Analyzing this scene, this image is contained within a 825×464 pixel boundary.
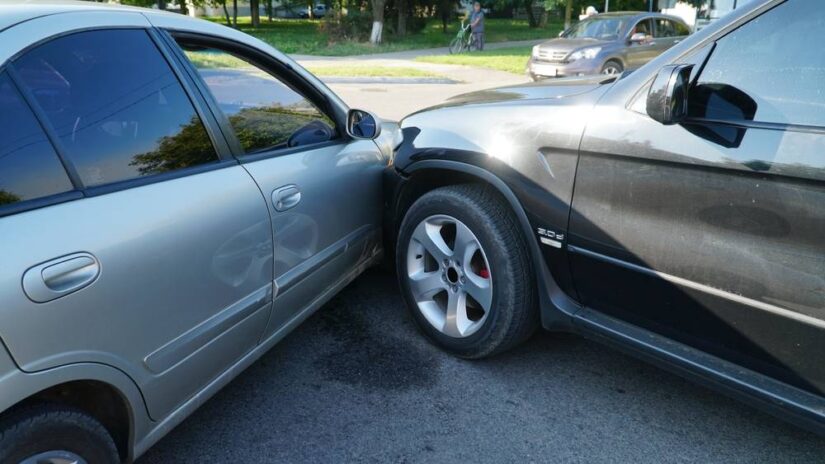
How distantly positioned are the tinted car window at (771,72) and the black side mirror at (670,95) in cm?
10

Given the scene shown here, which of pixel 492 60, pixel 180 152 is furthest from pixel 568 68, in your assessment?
pixel 180 152

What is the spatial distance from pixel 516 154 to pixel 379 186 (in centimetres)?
104

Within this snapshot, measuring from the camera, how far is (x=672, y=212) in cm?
215

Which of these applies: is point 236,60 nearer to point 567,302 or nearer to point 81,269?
point 81,269

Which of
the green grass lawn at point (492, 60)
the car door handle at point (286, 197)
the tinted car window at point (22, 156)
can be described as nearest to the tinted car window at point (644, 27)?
the green grass lawn at point (492, 60)

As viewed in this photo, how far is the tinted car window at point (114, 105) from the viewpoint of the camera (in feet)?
5.95

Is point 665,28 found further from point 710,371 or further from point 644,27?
point 710,371

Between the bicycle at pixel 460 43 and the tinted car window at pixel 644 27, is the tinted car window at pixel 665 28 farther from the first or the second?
the bicycle at pixel 460 43

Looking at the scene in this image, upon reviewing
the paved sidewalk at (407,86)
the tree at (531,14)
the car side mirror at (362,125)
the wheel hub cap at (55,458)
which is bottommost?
the paved sidewalk at (407,86)

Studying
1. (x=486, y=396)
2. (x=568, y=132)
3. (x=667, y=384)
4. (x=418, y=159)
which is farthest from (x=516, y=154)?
(x=667, y=384)

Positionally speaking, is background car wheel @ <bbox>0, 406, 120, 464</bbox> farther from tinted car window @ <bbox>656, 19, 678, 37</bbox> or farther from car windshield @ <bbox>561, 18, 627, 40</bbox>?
tinted car window @ <bbox>656, 19, 678, 37</bbox>

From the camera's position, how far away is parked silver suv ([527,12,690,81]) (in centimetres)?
1264

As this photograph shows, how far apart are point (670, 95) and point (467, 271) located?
A: 1.26m

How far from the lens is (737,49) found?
210cm
